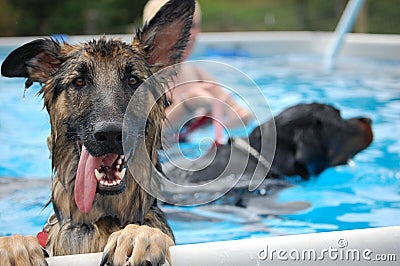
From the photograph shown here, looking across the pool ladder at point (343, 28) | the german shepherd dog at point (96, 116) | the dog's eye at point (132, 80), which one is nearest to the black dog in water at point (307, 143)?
the german shepherd dog at point (96, 116)

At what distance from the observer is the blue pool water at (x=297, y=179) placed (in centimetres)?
354

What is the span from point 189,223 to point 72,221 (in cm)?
151

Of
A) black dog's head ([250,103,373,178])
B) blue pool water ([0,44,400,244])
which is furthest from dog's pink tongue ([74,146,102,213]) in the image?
black dog's head ([250,103,373,178])

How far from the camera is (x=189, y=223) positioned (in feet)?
12.0

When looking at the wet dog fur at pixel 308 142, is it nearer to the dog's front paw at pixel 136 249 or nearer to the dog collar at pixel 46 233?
the dog collar at pixel 46 233

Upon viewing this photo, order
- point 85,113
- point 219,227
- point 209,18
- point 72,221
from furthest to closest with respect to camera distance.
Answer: point 209,18, point 219,227, point 72,221, point 85,113

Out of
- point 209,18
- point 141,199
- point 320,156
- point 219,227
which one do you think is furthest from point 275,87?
point 209,18

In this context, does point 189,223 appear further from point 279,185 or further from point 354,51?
point 354,51

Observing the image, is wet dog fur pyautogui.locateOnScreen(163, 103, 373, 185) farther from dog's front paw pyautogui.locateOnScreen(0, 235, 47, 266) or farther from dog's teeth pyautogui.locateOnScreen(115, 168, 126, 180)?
dog's front paw pyautogui.locateOnScreen(0, 235, 47, 266)

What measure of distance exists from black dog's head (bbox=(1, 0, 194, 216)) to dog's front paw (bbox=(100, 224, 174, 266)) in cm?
31

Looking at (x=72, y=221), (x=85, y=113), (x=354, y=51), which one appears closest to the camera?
(x=85, y=113)

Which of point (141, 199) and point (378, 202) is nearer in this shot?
point (141, 199)

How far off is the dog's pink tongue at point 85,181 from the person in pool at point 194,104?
327 millimetres

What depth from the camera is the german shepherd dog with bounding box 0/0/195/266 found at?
2.06m
